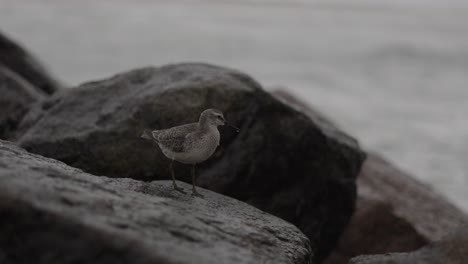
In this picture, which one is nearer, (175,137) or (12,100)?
(175,137)

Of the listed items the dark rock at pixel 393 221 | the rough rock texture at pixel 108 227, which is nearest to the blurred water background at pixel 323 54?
the dark rock at pixel 393 221

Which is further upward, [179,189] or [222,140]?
[222,140]

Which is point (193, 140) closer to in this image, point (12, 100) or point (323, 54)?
point (12, 100)

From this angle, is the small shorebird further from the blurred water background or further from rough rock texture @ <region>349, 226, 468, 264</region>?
the blurred water background

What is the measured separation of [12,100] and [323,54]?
24399 mm

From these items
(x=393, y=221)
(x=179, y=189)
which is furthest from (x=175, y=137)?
(x=393, y=221)

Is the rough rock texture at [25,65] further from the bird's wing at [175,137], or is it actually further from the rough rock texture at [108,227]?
the rough rock texture at [108,227]

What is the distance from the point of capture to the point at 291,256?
5.39 meters

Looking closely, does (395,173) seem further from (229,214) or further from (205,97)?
(229,214)

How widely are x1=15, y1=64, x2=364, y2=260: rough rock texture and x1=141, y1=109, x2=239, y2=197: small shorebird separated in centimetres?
122

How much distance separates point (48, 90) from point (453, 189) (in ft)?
34.4

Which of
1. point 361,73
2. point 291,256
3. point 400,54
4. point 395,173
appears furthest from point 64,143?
point 400,54

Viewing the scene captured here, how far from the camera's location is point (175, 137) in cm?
686

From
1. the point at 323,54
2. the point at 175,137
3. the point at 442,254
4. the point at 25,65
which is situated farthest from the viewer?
the point at 323,54
